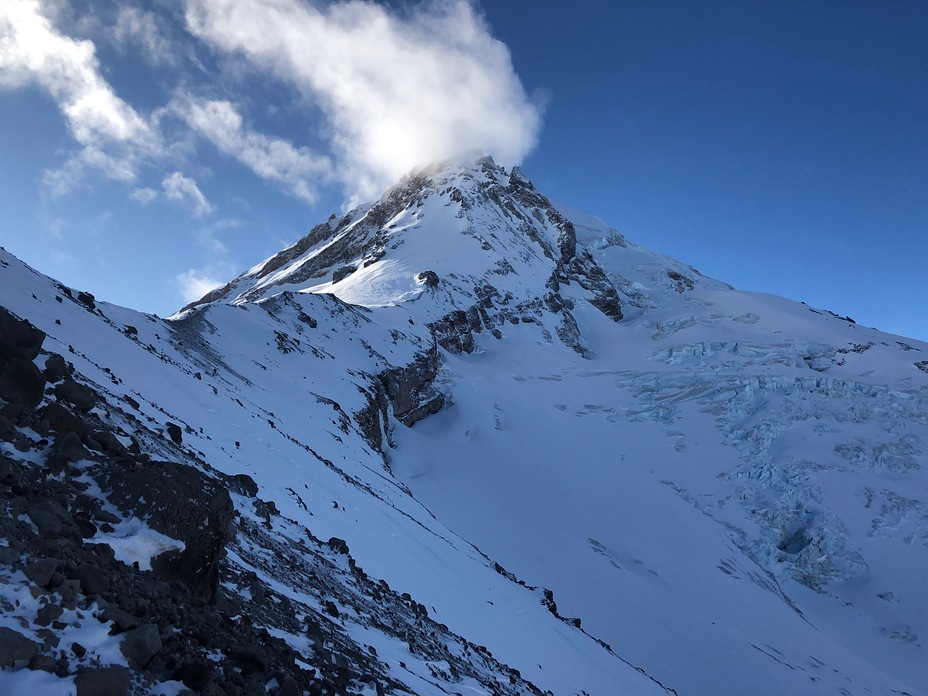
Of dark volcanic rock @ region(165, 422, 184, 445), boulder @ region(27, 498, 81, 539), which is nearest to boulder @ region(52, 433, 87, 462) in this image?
boulder @ region(27, 498, 81, 539)

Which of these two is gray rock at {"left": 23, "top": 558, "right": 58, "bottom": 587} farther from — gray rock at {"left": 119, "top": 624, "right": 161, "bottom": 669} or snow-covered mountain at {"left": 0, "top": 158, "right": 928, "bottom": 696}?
gray rock at {"left": 119, "top": 624, "right": 161, "bottom": 669}

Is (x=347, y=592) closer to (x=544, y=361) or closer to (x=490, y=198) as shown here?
(x=544, y=361)

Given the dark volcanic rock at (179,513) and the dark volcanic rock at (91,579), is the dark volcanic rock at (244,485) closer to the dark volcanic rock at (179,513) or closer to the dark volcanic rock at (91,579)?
the dark volcanic rock at (179,513)

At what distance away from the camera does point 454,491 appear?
33625 millimetres

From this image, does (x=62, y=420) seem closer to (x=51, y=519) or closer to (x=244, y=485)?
(x=51, y=519)

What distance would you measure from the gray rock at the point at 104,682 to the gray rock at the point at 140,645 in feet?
0.79

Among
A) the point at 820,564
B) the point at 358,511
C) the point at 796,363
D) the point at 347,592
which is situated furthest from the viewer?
the point at 796,363

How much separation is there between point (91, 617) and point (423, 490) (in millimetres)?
29164

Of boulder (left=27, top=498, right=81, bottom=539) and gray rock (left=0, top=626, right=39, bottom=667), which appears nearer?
gray rock (left=0, top=626, right=39, bottom=667)

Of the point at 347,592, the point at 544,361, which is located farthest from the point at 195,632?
the point at 544,361

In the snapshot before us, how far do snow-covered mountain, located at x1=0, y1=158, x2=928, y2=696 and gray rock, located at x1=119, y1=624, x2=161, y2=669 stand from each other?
0.04ft

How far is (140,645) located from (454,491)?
30.7 m

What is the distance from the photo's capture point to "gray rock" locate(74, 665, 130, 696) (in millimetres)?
3266

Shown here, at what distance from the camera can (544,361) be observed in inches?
2448
